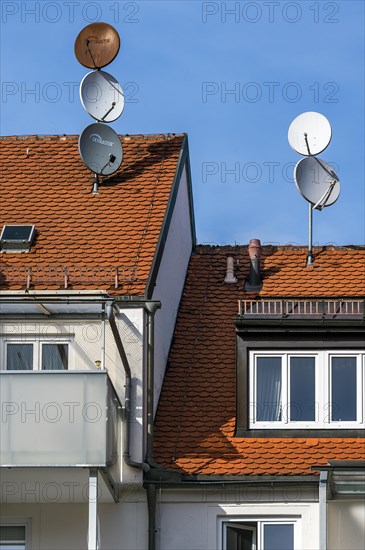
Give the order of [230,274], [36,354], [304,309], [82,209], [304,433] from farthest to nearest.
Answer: [230,274] → [82,209] → [304,309] → [304,433] → [36,354]

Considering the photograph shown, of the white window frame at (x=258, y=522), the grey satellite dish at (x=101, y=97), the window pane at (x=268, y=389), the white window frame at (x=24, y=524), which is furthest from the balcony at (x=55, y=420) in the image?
the grey satellite dish at (x=101, y=97)

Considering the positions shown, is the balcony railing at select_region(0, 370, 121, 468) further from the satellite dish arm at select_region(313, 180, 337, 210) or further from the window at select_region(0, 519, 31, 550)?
the satellite dish arm at select_region(313, 180, 337, 210)

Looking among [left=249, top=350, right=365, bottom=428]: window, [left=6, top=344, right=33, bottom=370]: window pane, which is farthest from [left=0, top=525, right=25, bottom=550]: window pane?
[left=249, top=350, right=365, bottom=428]: window

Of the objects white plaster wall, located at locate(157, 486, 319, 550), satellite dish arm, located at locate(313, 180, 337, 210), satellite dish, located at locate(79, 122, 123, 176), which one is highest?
satellite dish, located at locate(79, 122, 123, 176)

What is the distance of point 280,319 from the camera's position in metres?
31.7

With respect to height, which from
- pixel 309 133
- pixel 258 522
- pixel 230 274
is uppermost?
pixel 309 133

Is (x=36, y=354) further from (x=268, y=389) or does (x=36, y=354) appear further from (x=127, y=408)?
(x=268, y=389)

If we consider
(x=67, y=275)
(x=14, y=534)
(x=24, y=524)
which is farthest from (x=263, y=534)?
(x=67, y=275)

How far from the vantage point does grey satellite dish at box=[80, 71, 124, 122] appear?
3547 centimetres

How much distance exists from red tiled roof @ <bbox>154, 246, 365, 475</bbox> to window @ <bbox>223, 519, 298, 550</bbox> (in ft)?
3.11

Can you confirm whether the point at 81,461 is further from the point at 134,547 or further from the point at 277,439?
the point at 277,439

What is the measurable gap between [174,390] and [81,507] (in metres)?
3.55

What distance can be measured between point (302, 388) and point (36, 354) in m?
4.92

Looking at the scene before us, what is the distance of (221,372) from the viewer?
32375 millimetres
